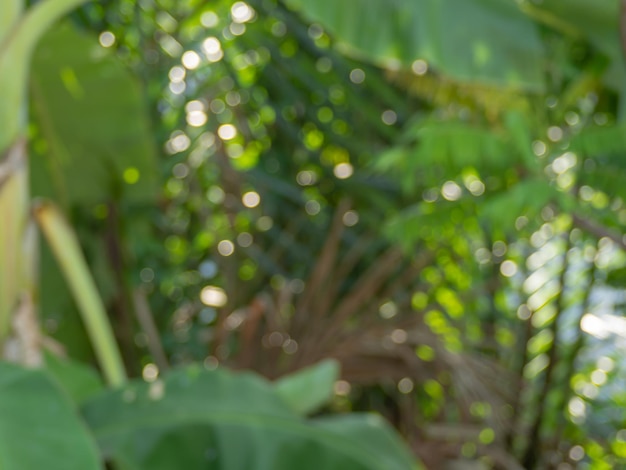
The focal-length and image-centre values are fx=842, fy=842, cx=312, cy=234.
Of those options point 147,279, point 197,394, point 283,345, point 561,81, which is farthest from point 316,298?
point 197,394


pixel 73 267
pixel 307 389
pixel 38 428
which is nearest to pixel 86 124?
pixel 73 267

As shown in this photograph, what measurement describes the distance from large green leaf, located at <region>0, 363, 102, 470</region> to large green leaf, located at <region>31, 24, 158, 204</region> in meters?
0.65

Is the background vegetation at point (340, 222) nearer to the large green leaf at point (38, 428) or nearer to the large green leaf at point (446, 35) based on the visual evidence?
the large green leaf at point (446, 35)

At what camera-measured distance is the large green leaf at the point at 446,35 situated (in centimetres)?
112

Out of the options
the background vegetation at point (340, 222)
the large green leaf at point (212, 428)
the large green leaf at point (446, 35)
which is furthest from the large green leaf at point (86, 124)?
the large green leaf at point (212, 428)

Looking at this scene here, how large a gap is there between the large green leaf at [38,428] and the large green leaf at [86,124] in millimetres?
654

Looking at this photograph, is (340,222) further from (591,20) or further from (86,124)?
(591,20)

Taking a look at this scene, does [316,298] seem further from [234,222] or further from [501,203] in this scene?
[501,203]

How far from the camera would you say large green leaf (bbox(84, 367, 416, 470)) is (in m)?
0.88

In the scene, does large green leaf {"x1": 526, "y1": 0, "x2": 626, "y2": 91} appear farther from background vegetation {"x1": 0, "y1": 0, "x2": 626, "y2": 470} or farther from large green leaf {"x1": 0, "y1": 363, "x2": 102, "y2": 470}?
large green leaf {"x1": 0, "y1": 363, "x2": 102, "y2": 470}

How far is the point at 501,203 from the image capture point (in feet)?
3.04

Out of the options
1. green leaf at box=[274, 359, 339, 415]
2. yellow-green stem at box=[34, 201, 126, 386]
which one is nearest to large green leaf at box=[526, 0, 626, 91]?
green leaf at box=[274, 359, 339, 415]

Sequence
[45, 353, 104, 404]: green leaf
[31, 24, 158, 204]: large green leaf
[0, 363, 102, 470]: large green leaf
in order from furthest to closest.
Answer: [31, 24, 158, 204]: large green leaf
[45, 353, 104, 404]: green leaf
[0, 363, 102, 470]: large green leaf

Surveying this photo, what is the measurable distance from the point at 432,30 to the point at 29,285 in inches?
24.1
